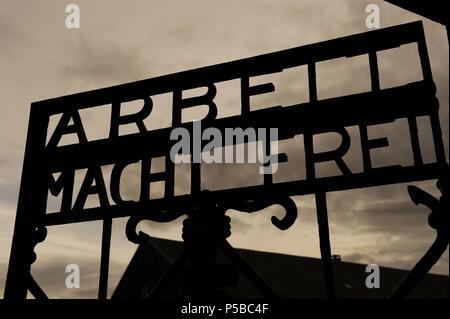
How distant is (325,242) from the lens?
2848 millimetres

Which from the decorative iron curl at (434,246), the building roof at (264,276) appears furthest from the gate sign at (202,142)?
the building roof at (264,276)

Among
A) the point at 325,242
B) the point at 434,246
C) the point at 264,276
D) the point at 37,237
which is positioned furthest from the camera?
the point at 264,276

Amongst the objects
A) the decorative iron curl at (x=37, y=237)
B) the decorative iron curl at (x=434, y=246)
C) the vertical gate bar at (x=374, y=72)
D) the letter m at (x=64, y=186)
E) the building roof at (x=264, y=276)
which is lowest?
the decorative iron curl at (x=434, y=246)

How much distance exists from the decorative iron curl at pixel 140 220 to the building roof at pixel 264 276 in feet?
42.3

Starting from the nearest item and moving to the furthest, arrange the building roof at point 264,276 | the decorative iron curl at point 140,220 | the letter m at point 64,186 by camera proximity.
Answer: the decorative iron curl at point 140,220, the letter m at point 64,186, the building roof at point 264,276

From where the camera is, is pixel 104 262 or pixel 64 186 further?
pixel 64 186

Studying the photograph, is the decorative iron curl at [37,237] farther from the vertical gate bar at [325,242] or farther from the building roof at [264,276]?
the building roof at [264,276]

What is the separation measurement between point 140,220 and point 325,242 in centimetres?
135

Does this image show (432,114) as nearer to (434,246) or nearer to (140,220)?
(434,246)

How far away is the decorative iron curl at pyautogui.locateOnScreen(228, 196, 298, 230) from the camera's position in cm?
302

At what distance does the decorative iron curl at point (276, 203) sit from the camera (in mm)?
3021

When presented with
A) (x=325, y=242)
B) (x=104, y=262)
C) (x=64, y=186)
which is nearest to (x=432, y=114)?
(x=325, y=242)
